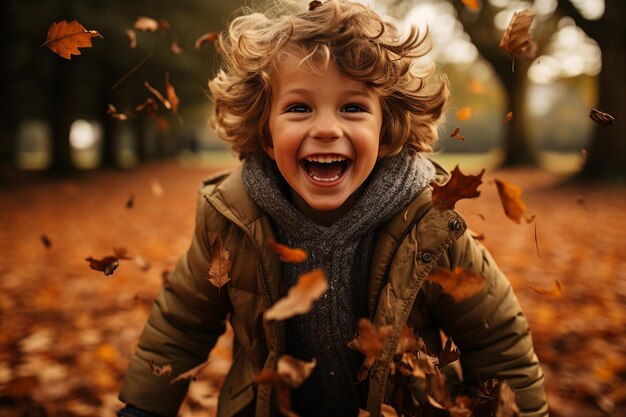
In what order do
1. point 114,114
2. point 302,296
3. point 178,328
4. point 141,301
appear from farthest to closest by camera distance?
point 141,301
point 114,114
point 178,328
point 302,296

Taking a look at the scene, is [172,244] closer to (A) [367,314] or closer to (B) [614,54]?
(A) [367,314]

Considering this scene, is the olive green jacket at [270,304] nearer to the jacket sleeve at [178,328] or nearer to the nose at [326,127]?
the jacket sleeve at [178,328]

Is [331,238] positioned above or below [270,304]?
above

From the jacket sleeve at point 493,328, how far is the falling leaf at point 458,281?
0.13m

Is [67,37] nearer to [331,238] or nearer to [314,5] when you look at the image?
[314,5]

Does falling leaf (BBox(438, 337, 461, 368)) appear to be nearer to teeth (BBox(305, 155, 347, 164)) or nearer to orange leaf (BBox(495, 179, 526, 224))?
orange leaf (BBox(495, 179, 526, 224))

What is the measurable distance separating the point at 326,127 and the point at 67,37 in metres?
0.94

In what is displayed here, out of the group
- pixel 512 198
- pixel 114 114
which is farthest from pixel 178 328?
pixel 512 198

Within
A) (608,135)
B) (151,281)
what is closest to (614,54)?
(608,135)

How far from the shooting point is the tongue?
1.74 meters

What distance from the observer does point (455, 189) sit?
1.55m

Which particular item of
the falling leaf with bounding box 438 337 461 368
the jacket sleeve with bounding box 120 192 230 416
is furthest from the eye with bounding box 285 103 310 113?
the falling leaf with bounding box 438 337 461 368

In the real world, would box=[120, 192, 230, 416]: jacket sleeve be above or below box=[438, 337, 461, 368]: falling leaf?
below

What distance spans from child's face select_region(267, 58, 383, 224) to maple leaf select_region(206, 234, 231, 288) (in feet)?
1.16
